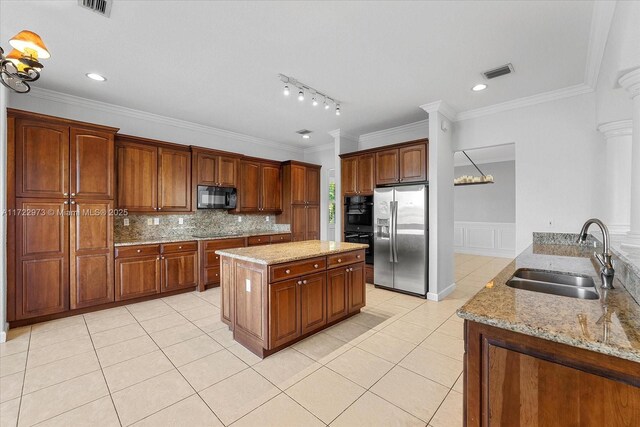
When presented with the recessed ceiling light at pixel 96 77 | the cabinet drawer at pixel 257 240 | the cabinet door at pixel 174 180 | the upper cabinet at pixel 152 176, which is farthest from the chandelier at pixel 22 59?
the cabinet drawer at pixel 257 240

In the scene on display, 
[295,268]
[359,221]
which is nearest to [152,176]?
[295,268]

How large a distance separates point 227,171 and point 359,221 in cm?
260

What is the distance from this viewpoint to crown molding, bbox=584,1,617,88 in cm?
209

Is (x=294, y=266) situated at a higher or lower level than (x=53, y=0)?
lower

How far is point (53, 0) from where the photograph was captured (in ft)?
6.66

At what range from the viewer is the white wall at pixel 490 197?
791cm

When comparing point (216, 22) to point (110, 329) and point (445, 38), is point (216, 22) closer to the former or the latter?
point (445, 38)

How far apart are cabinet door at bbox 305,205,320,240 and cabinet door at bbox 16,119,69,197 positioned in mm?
4091

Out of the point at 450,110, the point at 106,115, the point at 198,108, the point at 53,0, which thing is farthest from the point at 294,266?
the point at 106,115

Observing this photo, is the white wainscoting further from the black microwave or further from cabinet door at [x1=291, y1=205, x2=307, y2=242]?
the black microwave

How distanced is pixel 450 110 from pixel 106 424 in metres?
5.02

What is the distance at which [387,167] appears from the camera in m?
4.70

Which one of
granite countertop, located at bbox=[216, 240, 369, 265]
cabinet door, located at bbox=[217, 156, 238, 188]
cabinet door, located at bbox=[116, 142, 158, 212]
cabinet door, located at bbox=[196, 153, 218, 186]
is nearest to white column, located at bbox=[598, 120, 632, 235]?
granite countertop, located at bbox=[216, 240, 369, 265]

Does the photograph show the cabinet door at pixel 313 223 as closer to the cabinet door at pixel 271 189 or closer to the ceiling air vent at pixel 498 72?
the cabinet door at pixel 271 189
